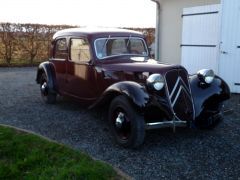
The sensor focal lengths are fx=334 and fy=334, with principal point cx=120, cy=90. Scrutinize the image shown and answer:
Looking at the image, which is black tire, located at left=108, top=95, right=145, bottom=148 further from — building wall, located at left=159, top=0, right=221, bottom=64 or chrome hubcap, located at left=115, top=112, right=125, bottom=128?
building wall, located at left=159, top=0, right=221, bottom=64

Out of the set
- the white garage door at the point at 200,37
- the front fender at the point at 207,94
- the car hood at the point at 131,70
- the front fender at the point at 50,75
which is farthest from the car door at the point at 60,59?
the white garage door at the point at 200,37

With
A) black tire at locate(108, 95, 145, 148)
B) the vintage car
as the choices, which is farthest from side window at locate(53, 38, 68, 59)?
black tire at locate(108, 95, 145, 148)

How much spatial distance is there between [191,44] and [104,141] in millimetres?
5970

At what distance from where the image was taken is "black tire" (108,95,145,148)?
4555mm

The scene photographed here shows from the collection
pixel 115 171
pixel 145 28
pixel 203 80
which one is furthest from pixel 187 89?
pixel 145 28

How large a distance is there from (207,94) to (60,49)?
3411 mm

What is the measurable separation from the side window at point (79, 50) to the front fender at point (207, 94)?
1974 mm

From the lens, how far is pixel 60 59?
279 inches

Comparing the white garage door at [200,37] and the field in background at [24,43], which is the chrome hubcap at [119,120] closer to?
the white garage door at [200,37]

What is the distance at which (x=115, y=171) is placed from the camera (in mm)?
3855

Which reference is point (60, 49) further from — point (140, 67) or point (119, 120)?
point (119, 120)

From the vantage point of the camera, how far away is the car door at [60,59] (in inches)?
274

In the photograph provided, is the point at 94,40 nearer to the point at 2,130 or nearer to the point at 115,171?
the point at 2,130

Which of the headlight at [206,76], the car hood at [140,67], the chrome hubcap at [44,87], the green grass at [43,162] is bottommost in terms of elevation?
the green grass at [43,162]
